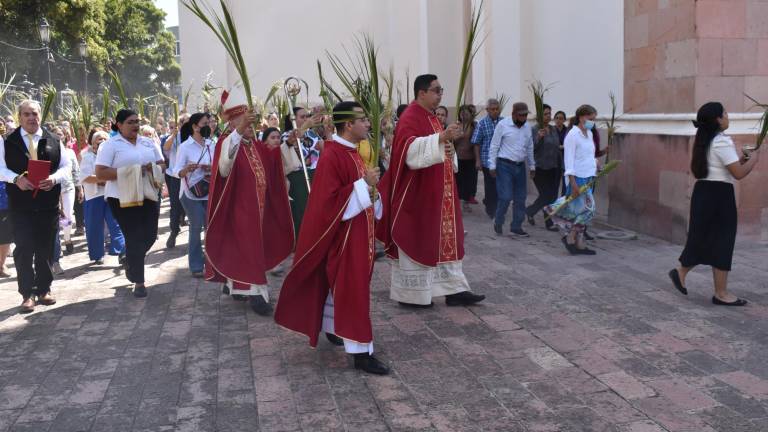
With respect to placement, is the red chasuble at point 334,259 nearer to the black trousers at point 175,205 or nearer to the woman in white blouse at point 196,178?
the woman in white blouse at point 196,178

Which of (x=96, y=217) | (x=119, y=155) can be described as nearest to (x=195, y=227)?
(x=119, y=155)

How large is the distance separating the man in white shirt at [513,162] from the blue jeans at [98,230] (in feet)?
14.8

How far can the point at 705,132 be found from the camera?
646cm

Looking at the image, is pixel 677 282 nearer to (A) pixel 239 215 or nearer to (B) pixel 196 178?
Result: (A) pixel 239 215

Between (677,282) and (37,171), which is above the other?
(37,171)

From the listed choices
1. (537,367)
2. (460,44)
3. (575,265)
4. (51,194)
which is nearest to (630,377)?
(537,367)

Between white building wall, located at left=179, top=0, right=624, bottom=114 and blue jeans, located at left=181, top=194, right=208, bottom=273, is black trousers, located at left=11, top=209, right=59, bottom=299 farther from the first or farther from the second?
white building wall, located at left=179, top=0, right=624, bottom=114

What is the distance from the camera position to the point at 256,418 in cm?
446

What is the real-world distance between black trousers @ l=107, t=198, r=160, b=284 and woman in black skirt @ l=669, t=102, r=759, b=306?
474cm

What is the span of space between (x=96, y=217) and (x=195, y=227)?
5.31 ft

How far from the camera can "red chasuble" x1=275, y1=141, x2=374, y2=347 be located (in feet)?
16.7

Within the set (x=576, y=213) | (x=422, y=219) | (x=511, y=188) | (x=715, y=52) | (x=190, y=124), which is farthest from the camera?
(x=511, y=188)

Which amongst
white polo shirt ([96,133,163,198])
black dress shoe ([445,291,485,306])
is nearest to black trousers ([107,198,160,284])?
white polo shirt ([96,133,163,198])

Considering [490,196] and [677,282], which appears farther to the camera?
[490,196]
